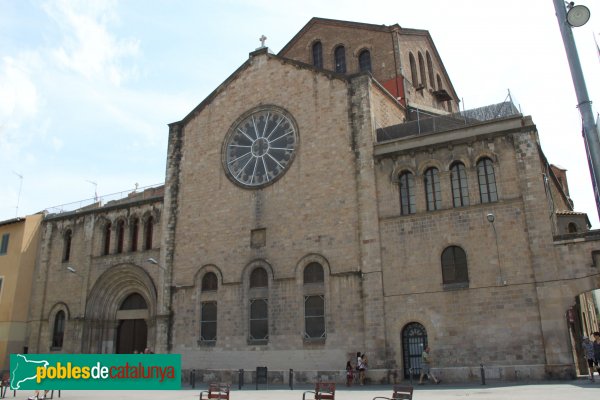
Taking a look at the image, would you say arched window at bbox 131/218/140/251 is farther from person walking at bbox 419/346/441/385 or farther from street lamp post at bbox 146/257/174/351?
person walking at bbox 419/346/441/385

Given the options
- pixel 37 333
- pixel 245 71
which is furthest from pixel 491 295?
pixel 37 333

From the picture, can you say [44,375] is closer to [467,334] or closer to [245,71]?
[467,334]

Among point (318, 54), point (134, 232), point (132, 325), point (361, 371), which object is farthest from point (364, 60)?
point (132, 325)

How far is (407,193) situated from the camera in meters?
23.9

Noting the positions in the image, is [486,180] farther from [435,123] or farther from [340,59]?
[340,59]

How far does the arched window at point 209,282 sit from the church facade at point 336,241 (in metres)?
0.07

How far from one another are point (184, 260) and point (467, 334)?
15.1 m

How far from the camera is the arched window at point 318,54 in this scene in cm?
3631

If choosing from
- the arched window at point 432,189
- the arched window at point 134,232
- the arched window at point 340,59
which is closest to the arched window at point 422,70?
the arched window at point 340,59

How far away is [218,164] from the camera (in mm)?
29391

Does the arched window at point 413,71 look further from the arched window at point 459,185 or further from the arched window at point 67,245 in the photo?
the arched window at point 67,245

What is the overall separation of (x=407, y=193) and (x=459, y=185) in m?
2.29

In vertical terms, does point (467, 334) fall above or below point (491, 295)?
below

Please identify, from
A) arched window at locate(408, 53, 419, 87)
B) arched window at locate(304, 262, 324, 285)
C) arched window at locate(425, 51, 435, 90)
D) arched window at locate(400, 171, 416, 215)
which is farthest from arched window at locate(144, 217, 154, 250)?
arched window at locate(425, 51, 435, 90)
